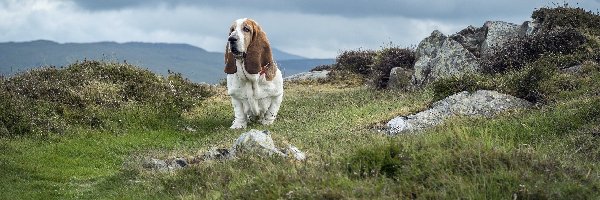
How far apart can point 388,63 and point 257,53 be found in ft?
33.4

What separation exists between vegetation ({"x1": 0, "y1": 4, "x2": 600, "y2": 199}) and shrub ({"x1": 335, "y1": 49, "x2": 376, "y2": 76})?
4647 millimetres

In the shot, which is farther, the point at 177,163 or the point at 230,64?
the point at 230,64

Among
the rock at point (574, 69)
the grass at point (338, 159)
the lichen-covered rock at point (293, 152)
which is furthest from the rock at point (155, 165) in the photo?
the rock at point (574, 69)

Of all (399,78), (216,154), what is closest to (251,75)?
(216,154)

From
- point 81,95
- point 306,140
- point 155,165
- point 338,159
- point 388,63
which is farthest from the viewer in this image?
point 388,63

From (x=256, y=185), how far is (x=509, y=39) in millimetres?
16764

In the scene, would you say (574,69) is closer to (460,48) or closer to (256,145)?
(460,48)

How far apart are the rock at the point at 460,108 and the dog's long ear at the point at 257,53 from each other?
3240 millimetres

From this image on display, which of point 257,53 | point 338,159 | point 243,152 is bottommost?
point 243,152

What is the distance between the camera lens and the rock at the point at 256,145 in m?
12.2

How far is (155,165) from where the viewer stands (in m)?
13.7

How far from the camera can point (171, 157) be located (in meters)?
14.1

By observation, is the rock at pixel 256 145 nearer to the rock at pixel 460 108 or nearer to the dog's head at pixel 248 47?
the rock at pixel 460 108

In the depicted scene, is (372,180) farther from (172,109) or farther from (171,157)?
(172,109)
